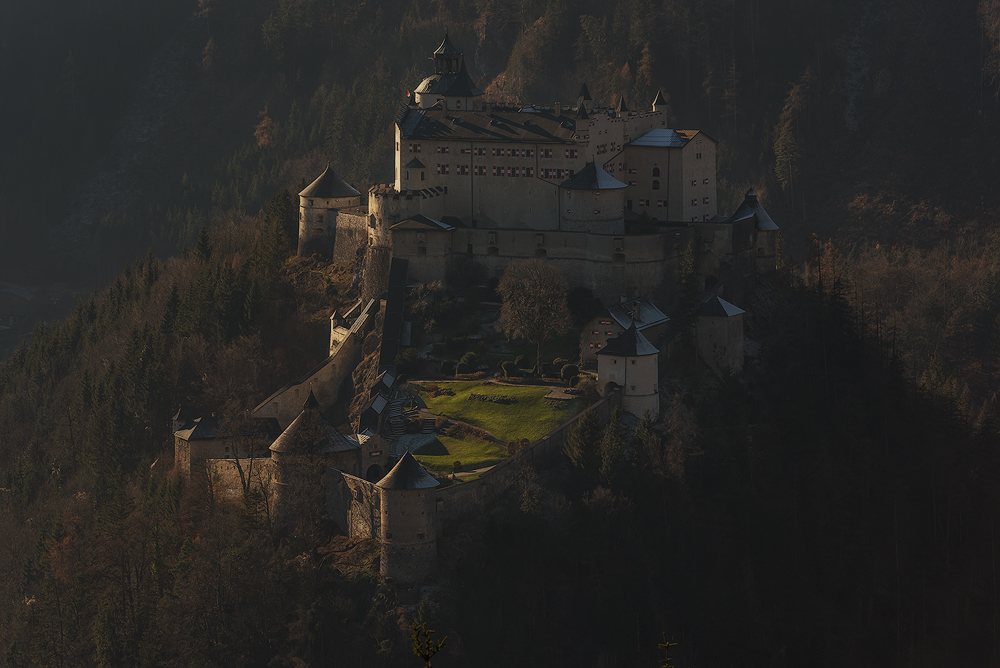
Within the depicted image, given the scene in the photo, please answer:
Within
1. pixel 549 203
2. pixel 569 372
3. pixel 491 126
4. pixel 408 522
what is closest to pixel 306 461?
pixel 408 522

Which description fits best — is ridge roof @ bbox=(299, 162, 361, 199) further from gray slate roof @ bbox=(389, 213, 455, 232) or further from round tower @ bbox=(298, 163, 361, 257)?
gray slate roof @ bbox=(389, 213, 455, 232)

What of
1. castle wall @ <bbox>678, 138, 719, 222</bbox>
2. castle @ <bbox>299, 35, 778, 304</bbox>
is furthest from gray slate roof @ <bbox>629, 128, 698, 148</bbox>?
castle wall @ <bbox>678, 138, 719, 222</bbox>

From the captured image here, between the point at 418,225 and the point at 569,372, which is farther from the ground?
the point at 418,225

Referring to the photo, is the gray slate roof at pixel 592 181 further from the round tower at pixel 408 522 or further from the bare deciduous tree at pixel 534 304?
the round tower at pixel 408 522

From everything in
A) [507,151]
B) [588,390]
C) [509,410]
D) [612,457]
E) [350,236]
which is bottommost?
[612,457]

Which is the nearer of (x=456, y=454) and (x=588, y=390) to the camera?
(x=456, y=454)

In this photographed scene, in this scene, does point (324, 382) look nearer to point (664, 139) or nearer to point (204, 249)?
point (204, 249)
